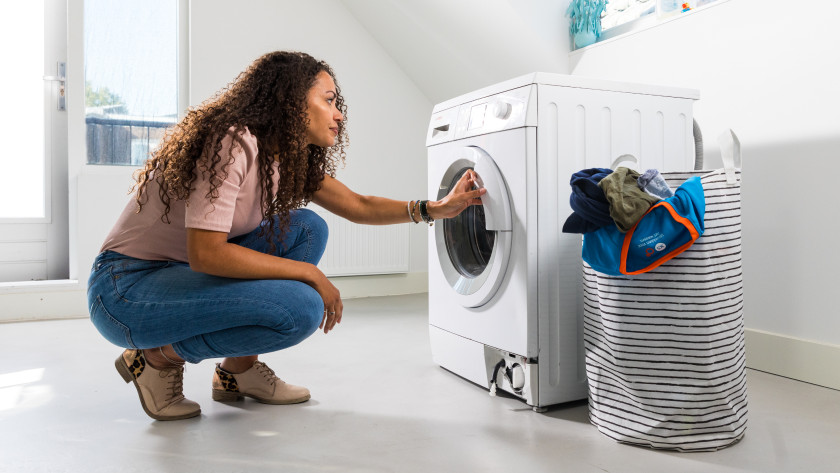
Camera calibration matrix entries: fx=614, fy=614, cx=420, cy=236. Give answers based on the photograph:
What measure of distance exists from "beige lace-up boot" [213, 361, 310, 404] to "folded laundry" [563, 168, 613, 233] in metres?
0.88

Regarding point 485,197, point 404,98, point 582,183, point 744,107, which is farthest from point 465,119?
point 404,98

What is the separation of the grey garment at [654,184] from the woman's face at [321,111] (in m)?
0.73

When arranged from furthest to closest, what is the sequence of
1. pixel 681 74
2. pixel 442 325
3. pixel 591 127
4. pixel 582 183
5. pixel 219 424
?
pixel 681 74, pixel 442 325, pixel 591 127, pixel 219 424, pixel 582 183

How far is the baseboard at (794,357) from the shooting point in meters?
1.82

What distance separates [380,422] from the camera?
1.53 m

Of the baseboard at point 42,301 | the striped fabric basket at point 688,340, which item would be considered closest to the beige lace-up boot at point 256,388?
the striped fabric basket at point 688,340

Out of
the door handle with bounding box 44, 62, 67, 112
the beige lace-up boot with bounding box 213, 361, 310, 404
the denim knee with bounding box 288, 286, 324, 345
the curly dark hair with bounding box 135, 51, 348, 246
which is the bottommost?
the beige lace-up boot with bounding box 213, 361, 310, 404

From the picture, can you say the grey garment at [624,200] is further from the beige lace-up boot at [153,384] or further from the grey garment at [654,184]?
the beige lace-up boot at [153,384]

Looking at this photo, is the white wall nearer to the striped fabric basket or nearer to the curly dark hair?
the striped fabric basket

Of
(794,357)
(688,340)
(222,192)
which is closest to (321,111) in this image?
(222,192)

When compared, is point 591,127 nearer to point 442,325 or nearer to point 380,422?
point 442,325

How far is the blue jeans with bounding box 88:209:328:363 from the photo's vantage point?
1343mm

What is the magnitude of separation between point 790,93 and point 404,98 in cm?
240

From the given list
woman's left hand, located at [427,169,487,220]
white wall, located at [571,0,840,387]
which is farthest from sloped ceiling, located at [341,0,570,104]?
woman's left hand, located at [427,169,487,220]
